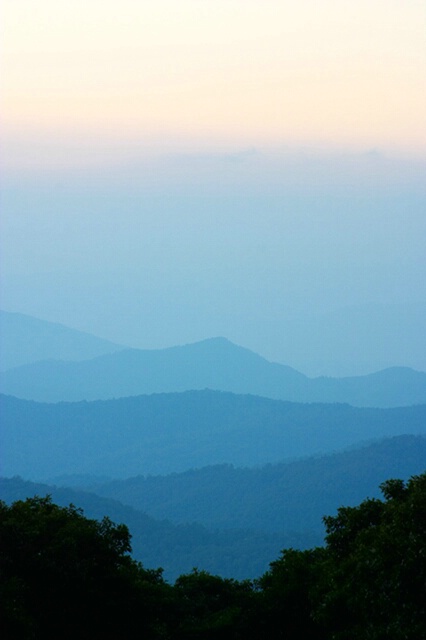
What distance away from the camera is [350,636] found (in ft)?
71.3

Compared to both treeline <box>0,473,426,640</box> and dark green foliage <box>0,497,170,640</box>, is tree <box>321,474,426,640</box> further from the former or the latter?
dark green foliage <box>0,497,170,640</box>

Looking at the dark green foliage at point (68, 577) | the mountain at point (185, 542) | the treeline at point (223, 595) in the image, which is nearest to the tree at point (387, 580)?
the treeline at point (223, 595)

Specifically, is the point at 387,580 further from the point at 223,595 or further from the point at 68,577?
the point at 223,595

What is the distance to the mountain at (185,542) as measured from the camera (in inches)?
6284

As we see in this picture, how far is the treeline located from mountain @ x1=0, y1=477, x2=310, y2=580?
12570 centimetres

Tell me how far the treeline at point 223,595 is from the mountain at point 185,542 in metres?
126

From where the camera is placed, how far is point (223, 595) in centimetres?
3438

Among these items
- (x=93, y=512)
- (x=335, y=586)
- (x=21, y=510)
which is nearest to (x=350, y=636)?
(x=335, y=586)

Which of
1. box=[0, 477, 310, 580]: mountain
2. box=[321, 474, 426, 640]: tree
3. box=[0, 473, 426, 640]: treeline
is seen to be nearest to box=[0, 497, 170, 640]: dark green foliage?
box=[0, 473, 426, 640]: treeline

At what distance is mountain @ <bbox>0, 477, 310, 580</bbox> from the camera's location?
524 feet

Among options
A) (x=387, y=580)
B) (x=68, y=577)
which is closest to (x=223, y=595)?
(x=68, y=577)

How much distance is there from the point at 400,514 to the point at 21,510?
1139 centimetres

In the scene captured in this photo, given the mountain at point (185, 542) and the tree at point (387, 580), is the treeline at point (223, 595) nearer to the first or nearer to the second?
the tree at point (387, 580)

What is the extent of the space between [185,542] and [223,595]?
460 feet
